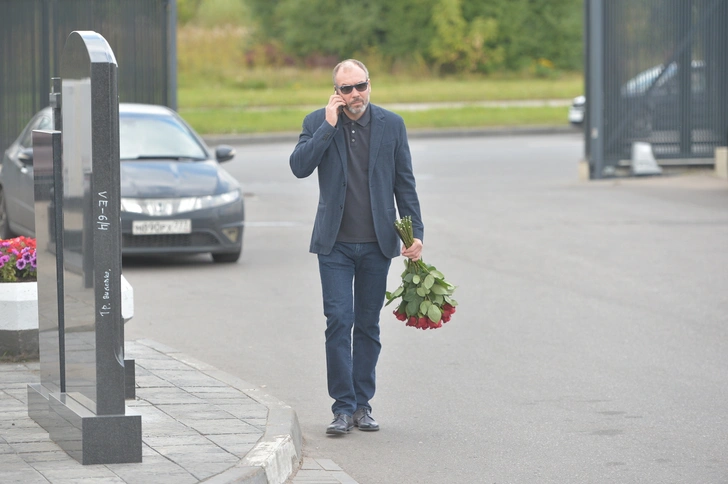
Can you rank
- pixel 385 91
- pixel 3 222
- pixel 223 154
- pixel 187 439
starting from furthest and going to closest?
pixel 385 91 < pixel 3 222 < pixel 223 154 < pixel 187 439

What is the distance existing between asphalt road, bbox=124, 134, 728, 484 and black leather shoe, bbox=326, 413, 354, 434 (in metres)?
0.05

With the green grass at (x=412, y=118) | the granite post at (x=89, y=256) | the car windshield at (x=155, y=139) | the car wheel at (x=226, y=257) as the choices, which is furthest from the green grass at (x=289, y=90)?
the granite post at (x=89, y=256)

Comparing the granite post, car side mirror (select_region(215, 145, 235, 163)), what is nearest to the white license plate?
car side mirror (select_region(215, 145, 235, 163))

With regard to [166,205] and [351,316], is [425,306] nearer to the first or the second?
[351,316]

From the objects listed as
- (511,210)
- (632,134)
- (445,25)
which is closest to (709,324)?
(511,210)

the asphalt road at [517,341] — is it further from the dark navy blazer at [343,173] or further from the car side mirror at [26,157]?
the car side mirror at [26,157]

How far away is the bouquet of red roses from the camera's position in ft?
20.4

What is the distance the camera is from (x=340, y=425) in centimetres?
617

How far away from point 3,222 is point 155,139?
1.93 metres

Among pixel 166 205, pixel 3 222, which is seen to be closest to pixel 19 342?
pixel 166 205

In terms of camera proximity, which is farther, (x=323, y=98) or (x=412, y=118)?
(x=323, y=98)

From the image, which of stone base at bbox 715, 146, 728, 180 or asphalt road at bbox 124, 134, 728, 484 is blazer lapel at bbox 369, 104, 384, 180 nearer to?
asphalt road at bbox 124, 134, 728, 484

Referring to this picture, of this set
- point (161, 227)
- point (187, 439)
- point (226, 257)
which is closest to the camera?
point (187, 439)

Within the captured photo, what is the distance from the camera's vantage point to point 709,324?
9086mm
